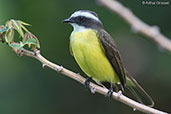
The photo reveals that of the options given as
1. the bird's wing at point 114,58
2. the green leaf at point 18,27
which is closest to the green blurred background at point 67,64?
the bird's wing at point 114,58

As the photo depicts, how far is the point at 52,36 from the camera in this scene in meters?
4.45

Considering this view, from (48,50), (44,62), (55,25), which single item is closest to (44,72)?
(48,50)

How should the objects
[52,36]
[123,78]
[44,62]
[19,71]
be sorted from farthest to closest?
1. [52,36]
2. [19,71]
3. [123,78]
4. [44,62]

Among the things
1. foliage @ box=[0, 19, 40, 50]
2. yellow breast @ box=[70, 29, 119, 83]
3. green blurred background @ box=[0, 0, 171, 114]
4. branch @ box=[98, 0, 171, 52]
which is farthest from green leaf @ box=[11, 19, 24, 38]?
green blurred background @ box=[0, 0, 171, 114]

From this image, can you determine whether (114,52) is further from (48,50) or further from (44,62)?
(48,50)

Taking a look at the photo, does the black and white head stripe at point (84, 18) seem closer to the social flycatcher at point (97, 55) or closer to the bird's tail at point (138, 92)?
the social flycatcher at point (97, 55)

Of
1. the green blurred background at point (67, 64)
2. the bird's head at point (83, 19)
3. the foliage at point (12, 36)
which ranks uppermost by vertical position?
the foliage at point (12, 36)

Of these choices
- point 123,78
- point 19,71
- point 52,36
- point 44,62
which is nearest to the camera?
point 44,62

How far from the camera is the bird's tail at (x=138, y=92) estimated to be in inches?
116

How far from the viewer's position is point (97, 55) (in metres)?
3.06

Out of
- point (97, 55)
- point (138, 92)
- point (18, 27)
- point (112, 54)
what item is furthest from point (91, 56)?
point (18, 27)

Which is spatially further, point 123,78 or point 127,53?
point 127,53

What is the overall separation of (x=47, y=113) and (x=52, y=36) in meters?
1.02

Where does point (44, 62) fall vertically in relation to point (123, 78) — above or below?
above
